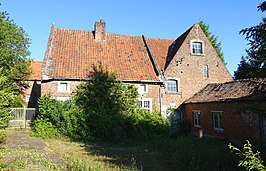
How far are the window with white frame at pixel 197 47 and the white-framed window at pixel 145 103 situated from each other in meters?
7.24

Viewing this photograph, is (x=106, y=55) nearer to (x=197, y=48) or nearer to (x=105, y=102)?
(x=105, y=102)

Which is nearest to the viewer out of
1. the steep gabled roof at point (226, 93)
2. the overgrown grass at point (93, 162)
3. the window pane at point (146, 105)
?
the overgrown grass at point (93, 162)

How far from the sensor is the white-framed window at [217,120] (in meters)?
18.6

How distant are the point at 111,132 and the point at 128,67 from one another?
295 inches

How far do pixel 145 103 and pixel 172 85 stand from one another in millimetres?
3544

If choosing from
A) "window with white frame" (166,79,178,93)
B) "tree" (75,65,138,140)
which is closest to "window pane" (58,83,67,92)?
"tree" (75,65,138,140)

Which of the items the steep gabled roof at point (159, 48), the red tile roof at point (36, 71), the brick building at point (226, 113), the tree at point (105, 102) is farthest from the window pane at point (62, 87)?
the red tile roof at point (36, 71)

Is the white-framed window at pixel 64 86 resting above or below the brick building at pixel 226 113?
above

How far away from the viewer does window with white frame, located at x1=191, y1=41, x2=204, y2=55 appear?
25297 mm

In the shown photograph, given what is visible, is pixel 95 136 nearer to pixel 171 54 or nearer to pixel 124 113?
pixel 124 113

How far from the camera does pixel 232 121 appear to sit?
17.2 metres

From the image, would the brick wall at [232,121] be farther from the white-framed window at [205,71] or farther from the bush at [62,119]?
the bush at [62,119]

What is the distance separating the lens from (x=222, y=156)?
10008 millimetres

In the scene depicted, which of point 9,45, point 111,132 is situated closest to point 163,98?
point 111,132
